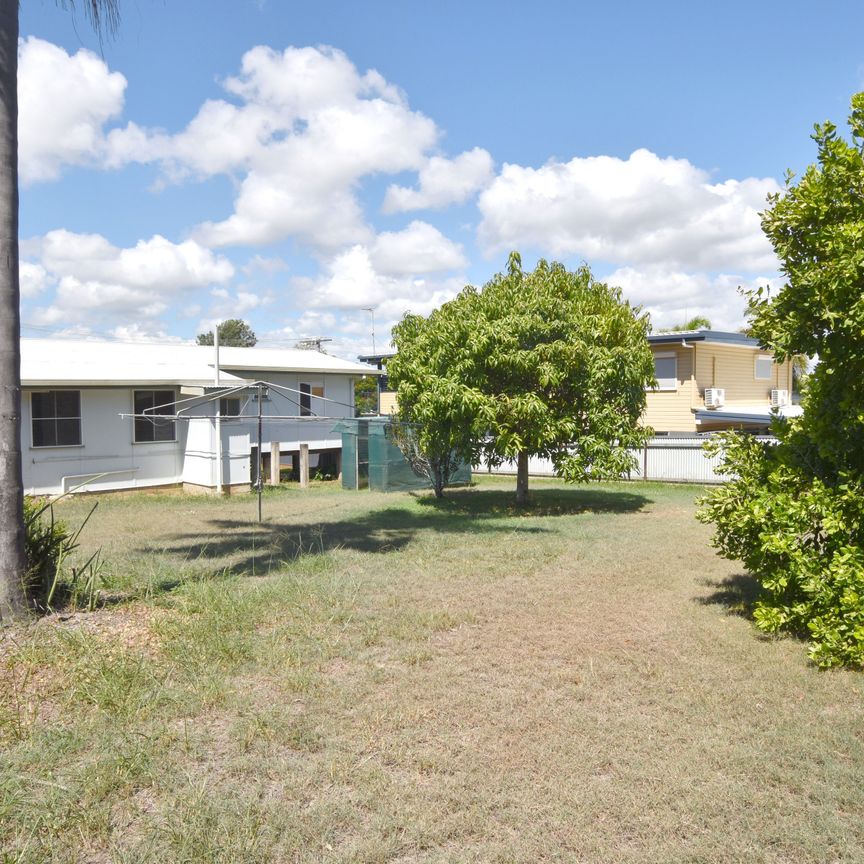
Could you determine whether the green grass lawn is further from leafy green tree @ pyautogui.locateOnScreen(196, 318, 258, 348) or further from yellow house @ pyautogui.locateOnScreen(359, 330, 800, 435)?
leafy green tree @ pyautogui.locateOnScreen(196, 318, 258, 348)

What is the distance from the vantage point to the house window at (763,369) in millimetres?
27328

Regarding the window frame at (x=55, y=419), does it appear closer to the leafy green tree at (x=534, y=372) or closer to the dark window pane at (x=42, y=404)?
the dark window pane at (x=42, y=404)

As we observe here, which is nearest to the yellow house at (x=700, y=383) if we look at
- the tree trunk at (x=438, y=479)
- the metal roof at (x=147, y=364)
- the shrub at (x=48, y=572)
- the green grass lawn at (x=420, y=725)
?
the tree trunk at (x=438, y=479)

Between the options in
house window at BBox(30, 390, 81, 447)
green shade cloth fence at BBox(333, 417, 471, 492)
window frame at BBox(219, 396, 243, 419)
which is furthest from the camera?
window frame at BBox(219, 396, 243, 419)

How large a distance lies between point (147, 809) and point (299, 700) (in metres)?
1.52

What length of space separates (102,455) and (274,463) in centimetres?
535

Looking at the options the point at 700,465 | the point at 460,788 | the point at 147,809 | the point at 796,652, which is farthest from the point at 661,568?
the point at 700,465

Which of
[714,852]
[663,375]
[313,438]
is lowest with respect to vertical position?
[714,852]

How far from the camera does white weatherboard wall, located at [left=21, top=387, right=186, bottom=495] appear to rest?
16.7m

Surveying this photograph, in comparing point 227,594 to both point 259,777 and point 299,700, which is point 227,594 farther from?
point 259,777

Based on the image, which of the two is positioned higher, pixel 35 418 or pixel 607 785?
pixel 35 418

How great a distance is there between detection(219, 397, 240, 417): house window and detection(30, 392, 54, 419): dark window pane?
456 centimetres

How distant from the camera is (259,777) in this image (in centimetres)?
414

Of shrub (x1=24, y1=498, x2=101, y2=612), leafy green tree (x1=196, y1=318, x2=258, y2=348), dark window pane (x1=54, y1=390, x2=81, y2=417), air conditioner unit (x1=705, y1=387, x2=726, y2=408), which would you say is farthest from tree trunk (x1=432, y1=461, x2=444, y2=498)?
leafy green tree (x1=196, y1=318, x2=258, y2=348)
